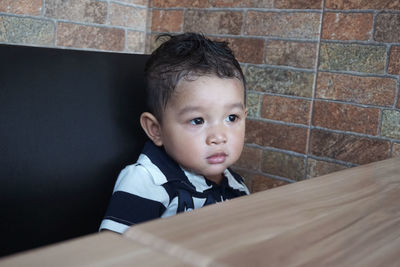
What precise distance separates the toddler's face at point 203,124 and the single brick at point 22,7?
89 centimetres

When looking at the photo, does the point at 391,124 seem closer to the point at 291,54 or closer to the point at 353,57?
the point at 353,57

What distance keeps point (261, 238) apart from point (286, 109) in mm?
1518

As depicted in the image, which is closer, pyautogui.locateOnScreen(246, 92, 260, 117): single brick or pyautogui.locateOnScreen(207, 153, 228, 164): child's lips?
pyautogui.locateOnScreen(207, 153, 228, 164): child's lips

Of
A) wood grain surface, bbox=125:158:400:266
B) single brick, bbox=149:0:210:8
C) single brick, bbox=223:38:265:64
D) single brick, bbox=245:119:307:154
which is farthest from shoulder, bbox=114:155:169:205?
single brick, bbox=149:0:210:8

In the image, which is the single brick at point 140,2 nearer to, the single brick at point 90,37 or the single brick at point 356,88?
the single brick at point 90,37

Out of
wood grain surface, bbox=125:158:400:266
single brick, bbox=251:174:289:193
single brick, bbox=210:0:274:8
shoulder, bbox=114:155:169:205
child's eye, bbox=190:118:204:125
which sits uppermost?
single brick, bbox=210:0:274:8

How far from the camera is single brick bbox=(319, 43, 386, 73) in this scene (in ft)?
5.57

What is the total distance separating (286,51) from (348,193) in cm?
132

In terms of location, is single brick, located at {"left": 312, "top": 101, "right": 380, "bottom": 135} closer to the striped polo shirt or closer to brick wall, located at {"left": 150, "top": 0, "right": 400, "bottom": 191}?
brick wall, located at {"left": 150, "top": 0, "right": 400, "bottom": 191}

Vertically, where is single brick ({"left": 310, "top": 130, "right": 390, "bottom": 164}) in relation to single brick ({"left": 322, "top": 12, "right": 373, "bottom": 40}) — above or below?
below

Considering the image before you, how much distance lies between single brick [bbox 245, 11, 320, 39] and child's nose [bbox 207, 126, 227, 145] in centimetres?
73

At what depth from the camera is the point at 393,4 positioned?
64.6 inches

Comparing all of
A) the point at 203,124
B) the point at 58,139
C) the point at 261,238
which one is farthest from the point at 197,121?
the point at 261,238

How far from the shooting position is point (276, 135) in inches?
78.5
